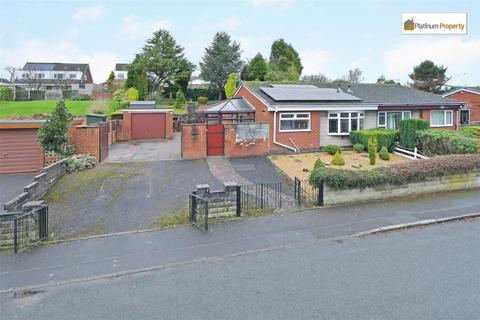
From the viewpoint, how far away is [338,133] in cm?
1989

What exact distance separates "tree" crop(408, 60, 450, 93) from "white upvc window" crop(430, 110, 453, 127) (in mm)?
30012

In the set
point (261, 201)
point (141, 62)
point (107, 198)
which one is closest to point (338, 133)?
point (261, 201)

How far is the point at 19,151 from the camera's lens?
15688 millimetres

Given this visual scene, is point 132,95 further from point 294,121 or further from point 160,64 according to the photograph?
point 294,121

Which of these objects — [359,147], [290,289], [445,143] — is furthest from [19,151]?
[445,143]

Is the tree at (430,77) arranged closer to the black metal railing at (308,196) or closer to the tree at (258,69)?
the tree at (258,69)

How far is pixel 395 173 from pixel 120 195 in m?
9.18

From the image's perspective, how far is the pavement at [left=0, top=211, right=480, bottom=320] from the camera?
4.73m

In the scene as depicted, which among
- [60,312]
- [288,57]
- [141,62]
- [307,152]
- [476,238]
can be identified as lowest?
[60,312]

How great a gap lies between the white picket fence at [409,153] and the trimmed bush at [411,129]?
0.33 metres

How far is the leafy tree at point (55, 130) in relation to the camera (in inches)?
549

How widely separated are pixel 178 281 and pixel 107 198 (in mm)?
6053

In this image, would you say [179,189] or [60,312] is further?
[179,189]

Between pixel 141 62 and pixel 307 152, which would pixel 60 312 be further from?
pixel 141 62
